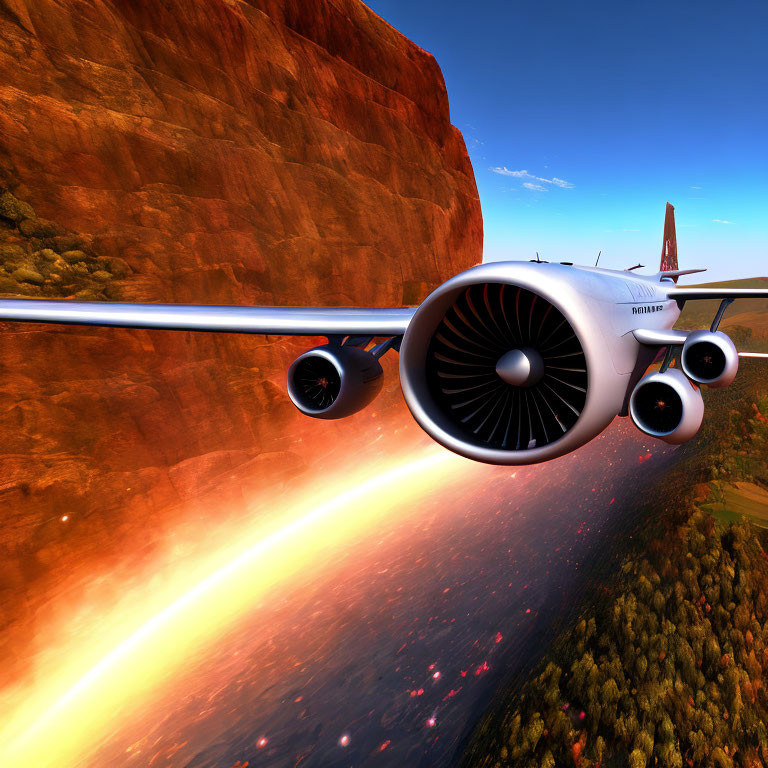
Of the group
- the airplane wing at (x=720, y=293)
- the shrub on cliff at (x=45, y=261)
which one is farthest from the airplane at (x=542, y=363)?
the shrub on cliff at (x=45, y=261)

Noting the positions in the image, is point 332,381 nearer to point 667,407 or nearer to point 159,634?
point 667,407

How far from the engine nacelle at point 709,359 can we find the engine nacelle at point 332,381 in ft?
14.6

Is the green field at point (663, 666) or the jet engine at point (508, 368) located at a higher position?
the jet engine at point (508, 368)

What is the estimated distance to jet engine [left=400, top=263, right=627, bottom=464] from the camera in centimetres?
344

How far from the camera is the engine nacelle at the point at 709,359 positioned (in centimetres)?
430

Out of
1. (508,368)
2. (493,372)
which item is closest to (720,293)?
(493,372)

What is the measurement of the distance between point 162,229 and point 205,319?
23.8ft

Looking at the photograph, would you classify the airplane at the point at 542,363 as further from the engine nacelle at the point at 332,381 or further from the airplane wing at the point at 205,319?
the engine nacelle at the point at 332,381

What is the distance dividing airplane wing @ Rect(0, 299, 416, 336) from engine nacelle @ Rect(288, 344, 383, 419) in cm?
53

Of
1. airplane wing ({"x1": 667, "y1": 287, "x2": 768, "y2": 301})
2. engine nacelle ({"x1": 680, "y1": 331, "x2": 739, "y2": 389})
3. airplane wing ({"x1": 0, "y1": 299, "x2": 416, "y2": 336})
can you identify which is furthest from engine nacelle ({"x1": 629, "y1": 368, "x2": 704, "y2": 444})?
airplane wing ({"x1": 0, "y1": 299, "x2": 416, "y2": 336})

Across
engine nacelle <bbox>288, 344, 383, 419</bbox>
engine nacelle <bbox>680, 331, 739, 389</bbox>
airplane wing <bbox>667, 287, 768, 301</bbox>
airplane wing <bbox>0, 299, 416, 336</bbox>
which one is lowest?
engine nacelle <bbox>288, 344, 383, 419</bbox>

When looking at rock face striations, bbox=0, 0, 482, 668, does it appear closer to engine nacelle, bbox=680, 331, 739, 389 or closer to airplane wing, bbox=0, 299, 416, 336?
airplane wing, bbox=0, 299, 416, 336

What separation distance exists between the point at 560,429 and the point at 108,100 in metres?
13.9

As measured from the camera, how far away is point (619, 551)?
9047 mm
